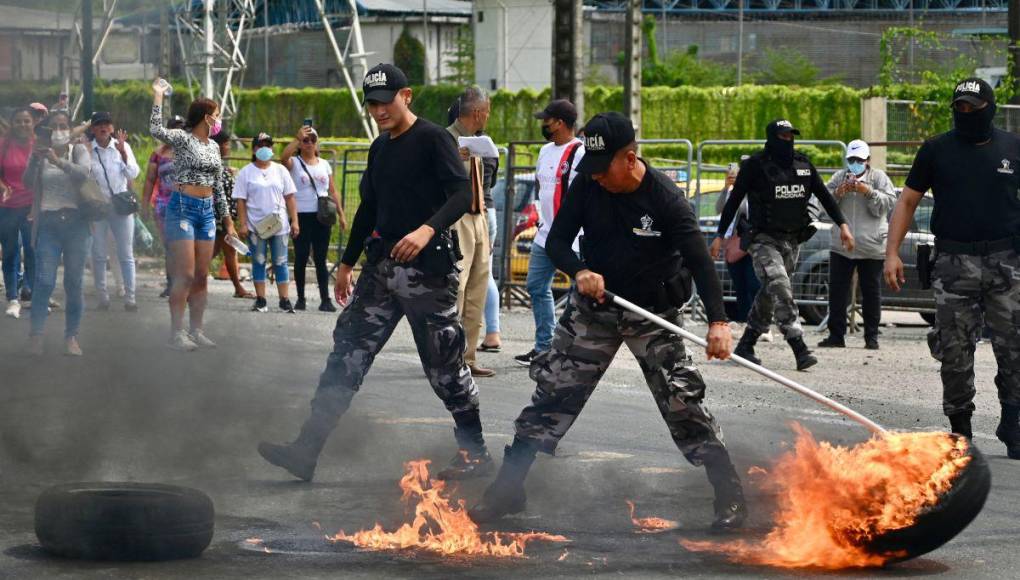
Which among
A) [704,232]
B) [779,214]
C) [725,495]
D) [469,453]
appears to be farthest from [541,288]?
[725,495]

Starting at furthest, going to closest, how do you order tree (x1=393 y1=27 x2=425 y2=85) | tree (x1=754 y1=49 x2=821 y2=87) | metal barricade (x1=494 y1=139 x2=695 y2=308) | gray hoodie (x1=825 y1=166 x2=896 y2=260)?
tree (x1=393 y1=27 x2=425 y2=85) < tree (x1=754 y1=49 x2=821 y2=87) < metal barricade (x1=494 y1=139 x2=695 y2=308) < gray hoodie (x1=825 y1=166 x2=896 y2=260)

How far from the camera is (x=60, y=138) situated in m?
10.7

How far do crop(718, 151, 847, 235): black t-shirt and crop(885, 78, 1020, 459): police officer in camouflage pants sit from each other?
326cm

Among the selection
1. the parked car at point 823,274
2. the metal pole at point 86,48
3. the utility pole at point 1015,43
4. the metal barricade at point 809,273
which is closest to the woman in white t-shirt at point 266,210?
the metal barricade at point 809,273

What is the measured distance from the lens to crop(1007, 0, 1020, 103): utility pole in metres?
20.2

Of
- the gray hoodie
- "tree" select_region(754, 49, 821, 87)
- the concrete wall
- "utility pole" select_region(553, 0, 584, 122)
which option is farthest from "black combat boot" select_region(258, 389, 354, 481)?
"tree" select_region(754, 49, 821, 87)

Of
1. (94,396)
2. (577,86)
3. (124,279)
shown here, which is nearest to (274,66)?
(577,86)

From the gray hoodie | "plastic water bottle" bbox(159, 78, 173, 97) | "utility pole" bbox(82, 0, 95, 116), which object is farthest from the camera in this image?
the gray hoodie

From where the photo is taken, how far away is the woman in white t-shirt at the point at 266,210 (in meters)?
15.4

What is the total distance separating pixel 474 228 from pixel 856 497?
510 centimetres

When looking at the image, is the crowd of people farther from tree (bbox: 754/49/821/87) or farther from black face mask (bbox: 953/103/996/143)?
tree (bbox: 754/49/821/87)

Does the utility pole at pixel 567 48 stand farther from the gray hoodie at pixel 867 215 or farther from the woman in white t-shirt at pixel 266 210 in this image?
the gray hoodie at pixel 867 215

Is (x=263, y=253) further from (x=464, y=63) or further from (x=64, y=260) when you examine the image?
(x=464, y=63)

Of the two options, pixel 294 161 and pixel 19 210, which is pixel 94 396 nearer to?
pixel 19 210
